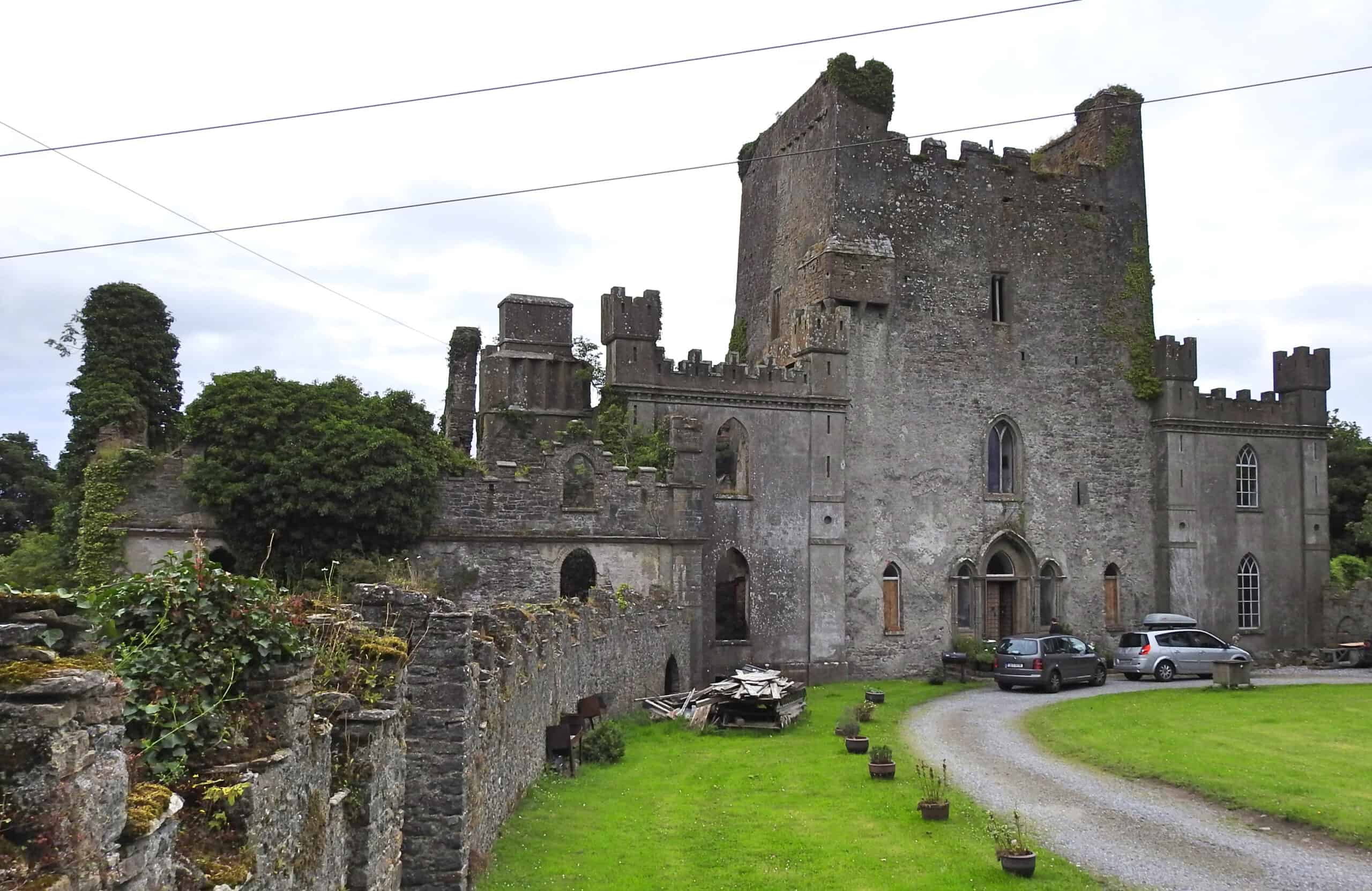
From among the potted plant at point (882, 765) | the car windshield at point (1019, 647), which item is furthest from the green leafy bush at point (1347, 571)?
the potted plant at point (882, 765)

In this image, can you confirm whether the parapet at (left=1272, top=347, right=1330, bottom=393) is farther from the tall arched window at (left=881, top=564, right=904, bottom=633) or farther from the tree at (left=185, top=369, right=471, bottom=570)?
the tree at (left=185, top=369, right=471, bottom=570)

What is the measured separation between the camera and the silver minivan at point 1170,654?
109ft

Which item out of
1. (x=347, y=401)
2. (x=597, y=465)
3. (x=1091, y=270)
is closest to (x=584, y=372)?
(x=597, y=465)

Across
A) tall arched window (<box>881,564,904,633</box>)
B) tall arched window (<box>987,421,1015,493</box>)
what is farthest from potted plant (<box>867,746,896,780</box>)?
tall arched window (<box>987,421,1015,493</box>)

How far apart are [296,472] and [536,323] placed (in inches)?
385

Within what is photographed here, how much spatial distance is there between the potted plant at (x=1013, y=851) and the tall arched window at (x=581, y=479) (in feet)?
55.3

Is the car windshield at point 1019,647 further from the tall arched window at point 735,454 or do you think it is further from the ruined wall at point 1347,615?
the ruined wall at point 1347,615

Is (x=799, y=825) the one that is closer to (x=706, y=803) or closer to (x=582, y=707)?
(x=706, y=803)

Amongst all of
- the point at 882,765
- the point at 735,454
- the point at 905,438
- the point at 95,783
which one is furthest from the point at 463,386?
the point at 95,783

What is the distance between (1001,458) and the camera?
3769cm

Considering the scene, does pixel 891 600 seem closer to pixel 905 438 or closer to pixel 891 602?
pixel 891 602

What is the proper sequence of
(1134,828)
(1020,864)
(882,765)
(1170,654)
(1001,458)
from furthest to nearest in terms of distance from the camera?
(1001,458) → (1170,654) → (882,765) → (1134,828) → (1020,864)

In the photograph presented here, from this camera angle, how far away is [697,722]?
24.2 metres

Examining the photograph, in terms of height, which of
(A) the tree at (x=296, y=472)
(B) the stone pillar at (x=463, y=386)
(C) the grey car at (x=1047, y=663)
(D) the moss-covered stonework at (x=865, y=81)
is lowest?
(C) the grey car at (x=1047, y=663)
